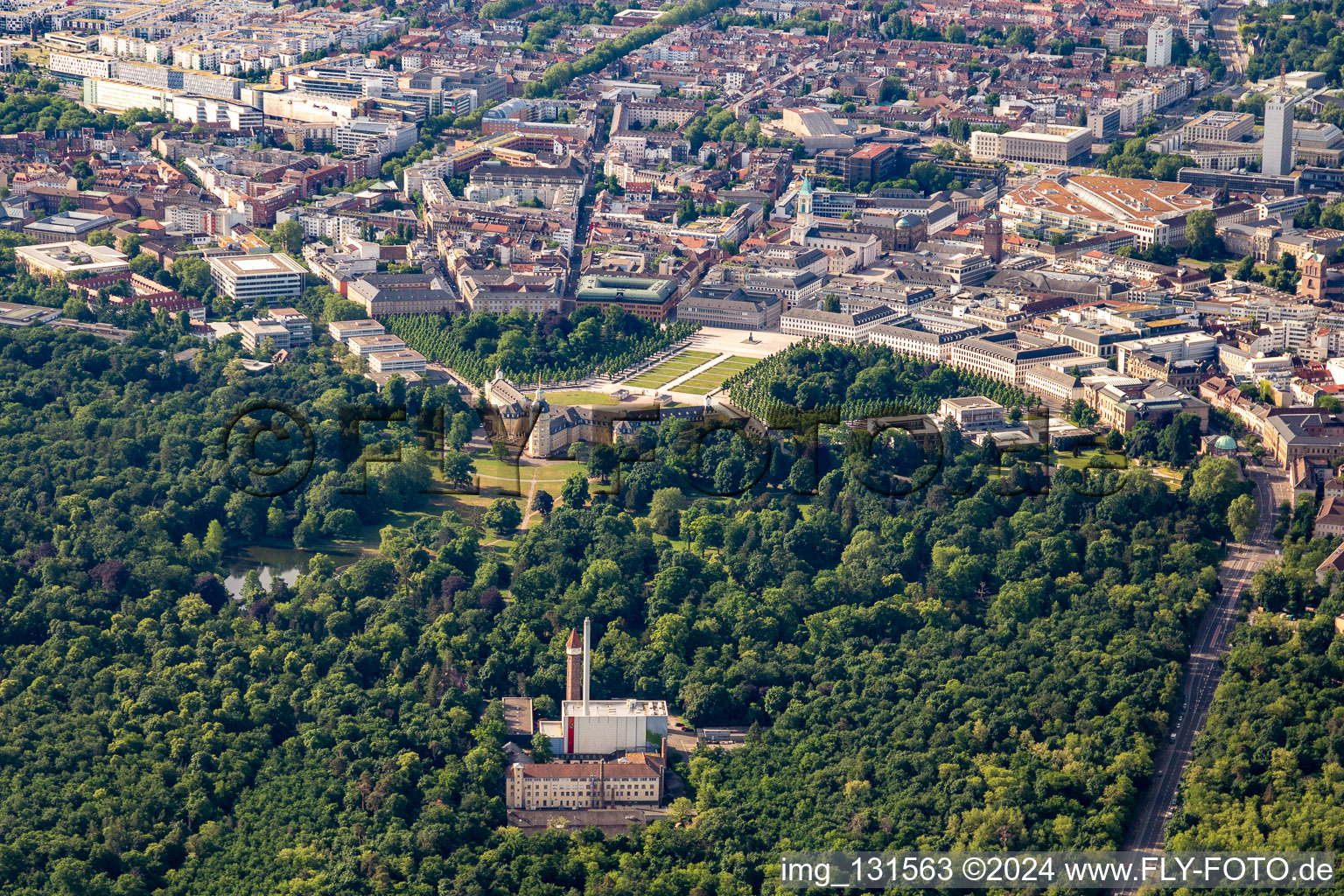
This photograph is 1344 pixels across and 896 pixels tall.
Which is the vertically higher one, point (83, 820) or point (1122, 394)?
point (1122, 394)

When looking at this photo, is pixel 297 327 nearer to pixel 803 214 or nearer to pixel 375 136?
pixel 803 214

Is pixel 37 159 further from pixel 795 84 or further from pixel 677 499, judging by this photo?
pixel 677 499

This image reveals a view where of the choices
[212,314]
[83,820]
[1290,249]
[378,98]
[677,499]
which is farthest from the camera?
[378,98]

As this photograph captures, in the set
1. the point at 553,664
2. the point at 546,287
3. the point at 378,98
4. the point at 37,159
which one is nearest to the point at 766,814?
the point at 553,664

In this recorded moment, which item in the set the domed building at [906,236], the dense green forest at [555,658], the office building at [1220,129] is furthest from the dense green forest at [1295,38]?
the dense green forest at [555,658]

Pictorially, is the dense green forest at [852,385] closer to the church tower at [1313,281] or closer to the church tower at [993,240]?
the church tower at [993,240]

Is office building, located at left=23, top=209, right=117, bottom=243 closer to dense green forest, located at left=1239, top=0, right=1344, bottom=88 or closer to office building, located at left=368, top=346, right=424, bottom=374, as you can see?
office building, located at left=368, top=346, right=424, bottom=374
